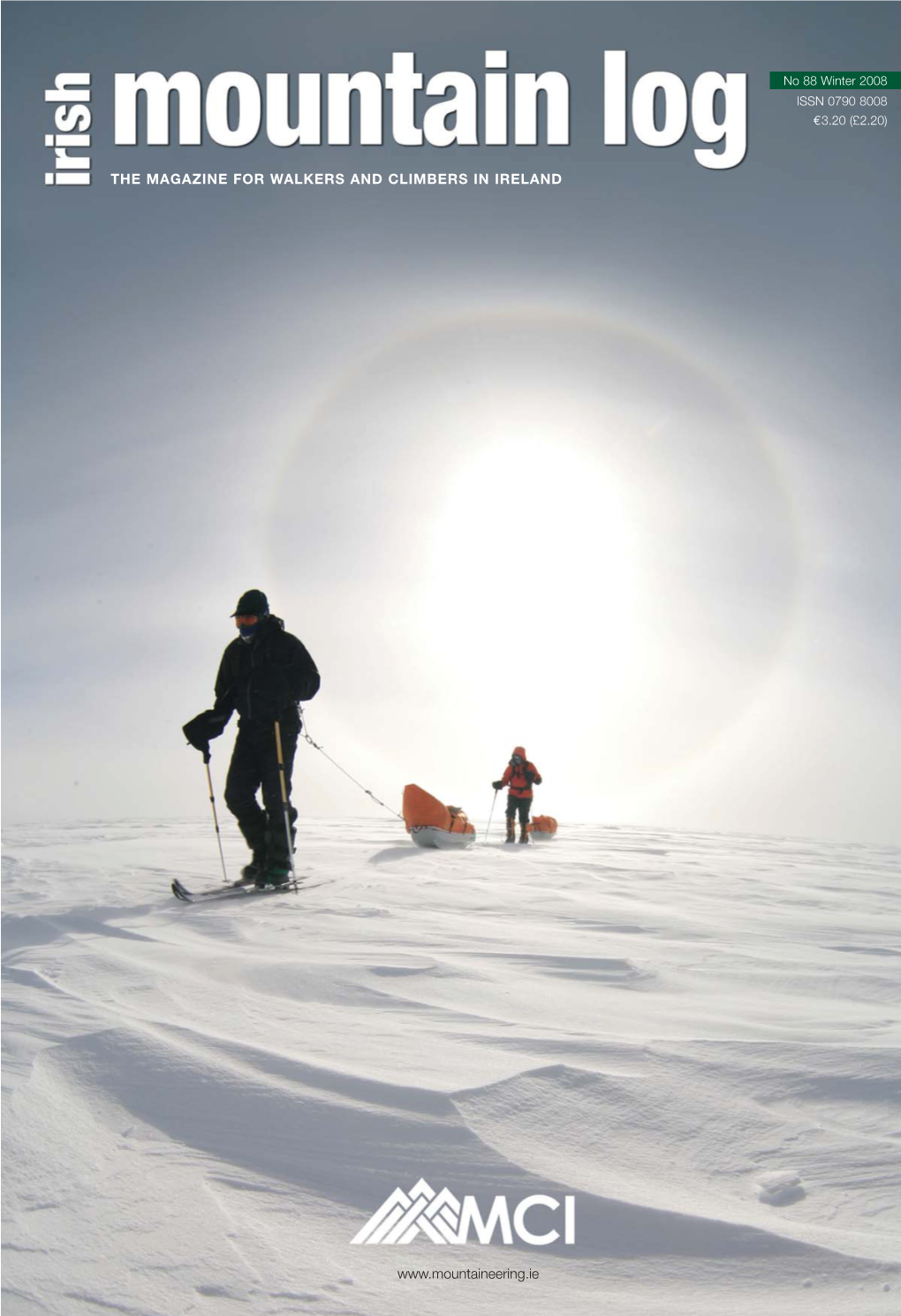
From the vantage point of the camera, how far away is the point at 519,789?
11.7 metres

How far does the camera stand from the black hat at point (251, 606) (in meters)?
6.38

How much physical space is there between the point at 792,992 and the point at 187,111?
10.8 m

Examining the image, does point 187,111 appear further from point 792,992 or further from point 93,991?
point 792,992

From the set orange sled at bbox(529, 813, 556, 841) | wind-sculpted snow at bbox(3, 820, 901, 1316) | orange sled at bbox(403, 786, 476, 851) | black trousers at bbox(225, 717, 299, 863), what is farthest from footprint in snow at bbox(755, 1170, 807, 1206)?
orange sled at bbox(529, 813, 556, 841)

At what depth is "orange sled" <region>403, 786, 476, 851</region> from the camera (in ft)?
31.7

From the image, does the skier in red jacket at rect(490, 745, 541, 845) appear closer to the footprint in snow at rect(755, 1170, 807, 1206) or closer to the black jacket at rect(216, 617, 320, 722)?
the black jacket at rect(216, 617, 320, 722)

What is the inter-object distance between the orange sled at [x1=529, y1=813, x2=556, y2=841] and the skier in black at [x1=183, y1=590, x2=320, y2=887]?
21.9ft

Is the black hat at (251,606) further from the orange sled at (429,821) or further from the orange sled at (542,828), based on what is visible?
the orange sled at (542,828)

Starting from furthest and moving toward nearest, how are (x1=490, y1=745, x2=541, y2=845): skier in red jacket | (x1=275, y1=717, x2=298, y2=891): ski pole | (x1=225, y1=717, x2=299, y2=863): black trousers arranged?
(x1=490, y1=745, x2=541, y2=845): skier in red jacket → (x1=225, y1=717, x2=299, y2=863): black trousers → (x1=275, y1=717, x2=298, y2=891): ski pole

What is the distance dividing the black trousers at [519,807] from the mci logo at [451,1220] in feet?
32.8

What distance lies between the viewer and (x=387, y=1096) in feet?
6.59

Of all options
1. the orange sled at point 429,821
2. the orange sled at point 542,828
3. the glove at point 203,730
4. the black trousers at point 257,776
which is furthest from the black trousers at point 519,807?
the glove at point 203,730

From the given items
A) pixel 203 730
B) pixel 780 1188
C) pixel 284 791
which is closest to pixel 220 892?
pixel 284 791

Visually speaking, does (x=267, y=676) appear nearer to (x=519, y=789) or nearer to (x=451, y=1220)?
(x=451, y=1220)
